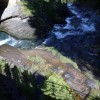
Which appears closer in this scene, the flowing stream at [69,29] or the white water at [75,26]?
the flowing stream at [69,29]

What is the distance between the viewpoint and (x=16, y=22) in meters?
17.6

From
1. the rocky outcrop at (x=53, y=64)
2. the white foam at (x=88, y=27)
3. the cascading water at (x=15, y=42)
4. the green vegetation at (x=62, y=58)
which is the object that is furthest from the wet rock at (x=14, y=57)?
the white foam at (x=88, y=27)

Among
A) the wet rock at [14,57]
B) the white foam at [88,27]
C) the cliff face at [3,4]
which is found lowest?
the white foam at [88,27]

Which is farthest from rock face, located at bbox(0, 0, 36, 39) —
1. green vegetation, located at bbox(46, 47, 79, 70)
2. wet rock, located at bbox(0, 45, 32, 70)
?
wet rock, located at bbox(0, 45, 32, 70)

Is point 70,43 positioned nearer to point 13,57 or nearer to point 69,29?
point 69,29

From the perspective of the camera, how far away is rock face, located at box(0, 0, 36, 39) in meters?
17.1

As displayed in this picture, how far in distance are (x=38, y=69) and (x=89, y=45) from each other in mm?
4099

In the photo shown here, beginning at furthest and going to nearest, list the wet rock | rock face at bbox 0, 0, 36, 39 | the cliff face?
the cliff face
rock face at bbox 0, 0, 36, 39
the wet rock

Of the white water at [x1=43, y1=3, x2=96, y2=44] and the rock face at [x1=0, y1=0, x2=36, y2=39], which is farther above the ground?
the rock face at [x1=0, y1=0, x2=36, y2=39]

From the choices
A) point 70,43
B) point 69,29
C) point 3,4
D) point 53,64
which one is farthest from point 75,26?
point 53,64

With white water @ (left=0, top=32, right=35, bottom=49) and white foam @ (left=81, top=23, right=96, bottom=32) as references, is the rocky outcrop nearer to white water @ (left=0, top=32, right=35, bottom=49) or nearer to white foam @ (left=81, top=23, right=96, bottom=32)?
white water @ (left=0, top=32, right=35, bottom=49)

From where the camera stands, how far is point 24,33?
56.1 feet

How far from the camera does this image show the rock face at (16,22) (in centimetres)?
1712

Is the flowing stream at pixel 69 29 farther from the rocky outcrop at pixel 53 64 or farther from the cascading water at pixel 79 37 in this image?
the rocky outcrop at pixel 53 64
